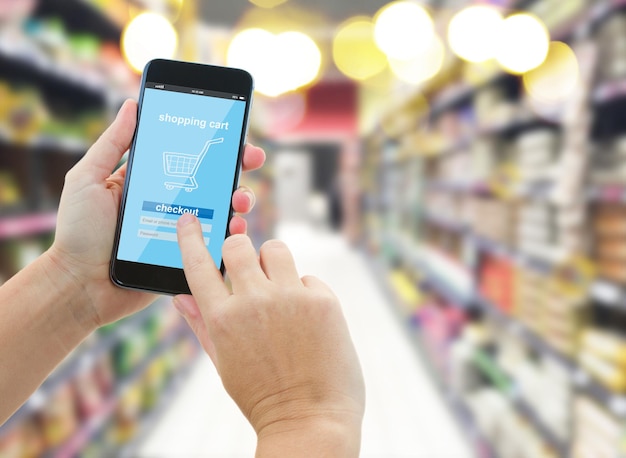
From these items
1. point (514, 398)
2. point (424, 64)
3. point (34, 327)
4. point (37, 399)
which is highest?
point (424, 64)

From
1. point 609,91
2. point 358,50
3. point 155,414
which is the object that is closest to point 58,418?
point 155,414

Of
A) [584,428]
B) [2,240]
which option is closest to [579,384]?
[584,428]

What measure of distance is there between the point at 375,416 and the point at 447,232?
64.5 inches

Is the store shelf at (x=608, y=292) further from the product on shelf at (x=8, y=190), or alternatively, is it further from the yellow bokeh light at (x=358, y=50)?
the yellow bokeh light at (x=358, y=50)

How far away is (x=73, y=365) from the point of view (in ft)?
6.31

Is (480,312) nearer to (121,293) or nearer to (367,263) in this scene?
(121,293)

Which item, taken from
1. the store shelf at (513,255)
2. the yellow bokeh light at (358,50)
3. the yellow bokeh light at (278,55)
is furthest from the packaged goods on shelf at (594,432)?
the yellow bokeh light at (358,50)

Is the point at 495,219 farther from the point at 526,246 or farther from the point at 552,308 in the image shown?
the point at 552,308

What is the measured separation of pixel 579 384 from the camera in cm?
173

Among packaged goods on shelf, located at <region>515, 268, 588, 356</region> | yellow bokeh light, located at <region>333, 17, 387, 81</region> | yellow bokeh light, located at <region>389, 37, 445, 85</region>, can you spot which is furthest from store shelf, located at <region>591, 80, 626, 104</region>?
yellow bokeh light, located at <region>333, 17, 387, 81</region>

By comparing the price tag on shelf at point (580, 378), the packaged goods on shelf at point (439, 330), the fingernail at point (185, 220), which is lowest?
the packaged goods on shelf at point (439, 330)

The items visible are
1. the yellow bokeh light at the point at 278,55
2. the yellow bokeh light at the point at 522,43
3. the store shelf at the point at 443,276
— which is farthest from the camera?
the yellow bokeh light at the point at 278,55

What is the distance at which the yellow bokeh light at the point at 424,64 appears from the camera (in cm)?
404

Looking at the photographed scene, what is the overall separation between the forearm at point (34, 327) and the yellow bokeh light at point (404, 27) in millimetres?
3185
